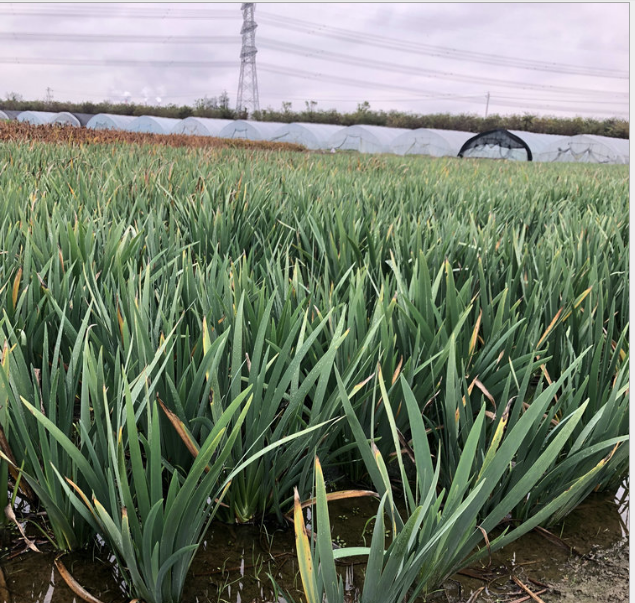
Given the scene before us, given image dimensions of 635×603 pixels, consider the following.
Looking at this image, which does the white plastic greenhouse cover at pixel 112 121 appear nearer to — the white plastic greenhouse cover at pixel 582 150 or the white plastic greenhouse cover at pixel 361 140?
the white plastic greenhouse cover at pixel 361 140

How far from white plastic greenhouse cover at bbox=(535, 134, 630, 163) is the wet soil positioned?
2399cm

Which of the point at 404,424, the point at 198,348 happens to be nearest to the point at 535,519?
the point at 404,424

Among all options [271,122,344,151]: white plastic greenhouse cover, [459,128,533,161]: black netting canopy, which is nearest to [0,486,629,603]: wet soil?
[459,128,533,161]: black netting canopy

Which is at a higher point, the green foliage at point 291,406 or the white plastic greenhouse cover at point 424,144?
the white plastic greenhouse cover at point 424,144

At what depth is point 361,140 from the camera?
77.5ft

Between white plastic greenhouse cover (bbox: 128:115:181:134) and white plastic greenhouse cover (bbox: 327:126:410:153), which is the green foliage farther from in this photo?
white plastic greenhouse cover (bbox: 128:115:181:134)

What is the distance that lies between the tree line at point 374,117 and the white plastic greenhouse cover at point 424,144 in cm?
1183

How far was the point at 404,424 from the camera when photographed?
1.10m

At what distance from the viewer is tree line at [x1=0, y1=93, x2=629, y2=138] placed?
3388 centimetres

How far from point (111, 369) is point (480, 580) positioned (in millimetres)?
746

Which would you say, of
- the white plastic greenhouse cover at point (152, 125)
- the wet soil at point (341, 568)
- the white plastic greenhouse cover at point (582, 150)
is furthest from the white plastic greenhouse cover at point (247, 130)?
the wet soil at point (341, 568)

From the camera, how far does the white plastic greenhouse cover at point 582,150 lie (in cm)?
2252

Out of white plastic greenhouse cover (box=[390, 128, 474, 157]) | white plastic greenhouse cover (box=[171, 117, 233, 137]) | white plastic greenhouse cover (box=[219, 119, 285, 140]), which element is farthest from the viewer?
white plastic greenhouse cover (box=[171, 117, 233, 137])

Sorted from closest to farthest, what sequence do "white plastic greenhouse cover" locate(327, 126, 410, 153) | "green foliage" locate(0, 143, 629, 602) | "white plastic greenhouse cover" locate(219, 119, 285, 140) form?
"green foliage" locate(0, 143, 629, 602), "white plastic greenhouse cover" locate(327, 126, 410, 153), "white plastic greenhouse cover" locate(219, 119, 285, 140)
